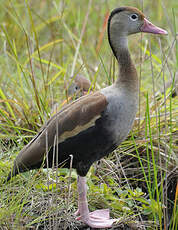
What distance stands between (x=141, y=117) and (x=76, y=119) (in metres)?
0.98

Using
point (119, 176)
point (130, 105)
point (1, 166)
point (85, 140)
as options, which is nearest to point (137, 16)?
point (130, 105)

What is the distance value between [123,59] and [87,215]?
104 cm

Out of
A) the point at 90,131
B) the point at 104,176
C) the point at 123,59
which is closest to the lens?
the point at 90,131

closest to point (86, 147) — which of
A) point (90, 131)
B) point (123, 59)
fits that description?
point (90, 131)

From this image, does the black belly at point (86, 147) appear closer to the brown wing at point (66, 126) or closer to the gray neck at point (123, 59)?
the brown wing at point (66, 126)

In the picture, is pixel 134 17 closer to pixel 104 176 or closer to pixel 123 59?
pixel 123 59

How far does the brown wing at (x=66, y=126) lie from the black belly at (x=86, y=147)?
45 millimetres

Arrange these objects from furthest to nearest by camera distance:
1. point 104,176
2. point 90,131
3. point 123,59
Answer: point 104,176 < point 123,59 < point 90,131

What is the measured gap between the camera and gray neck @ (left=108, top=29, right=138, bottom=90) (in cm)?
292

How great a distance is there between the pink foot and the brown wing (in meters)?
0.49

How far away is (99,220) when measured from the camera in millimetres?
2855

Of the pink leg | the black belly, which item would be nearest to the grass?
the pink leg

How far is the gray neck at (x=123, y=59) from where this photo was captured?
292cm

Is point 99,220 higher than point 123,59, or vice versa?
point 123,59
